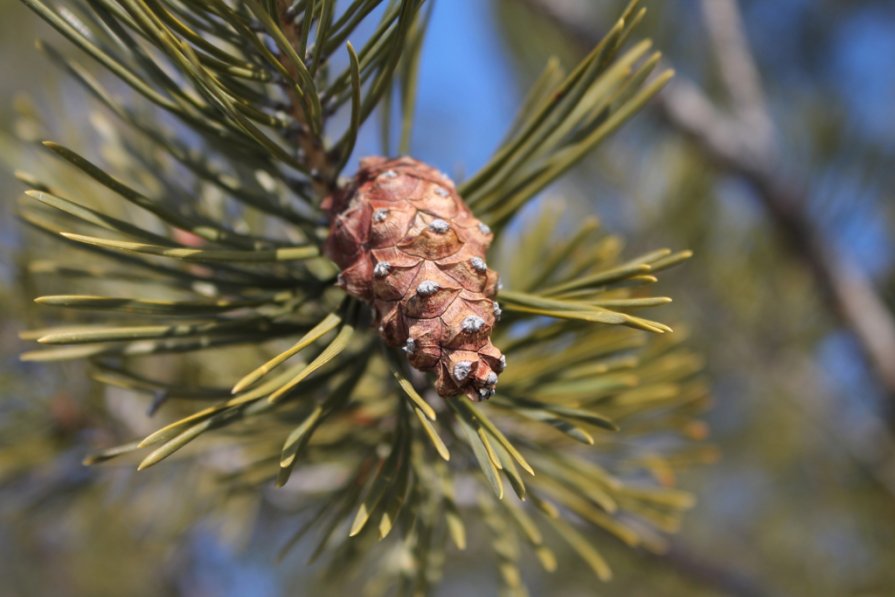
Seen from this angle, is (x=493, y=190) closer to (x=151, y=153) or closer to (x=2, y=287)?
(x=151, y=153)

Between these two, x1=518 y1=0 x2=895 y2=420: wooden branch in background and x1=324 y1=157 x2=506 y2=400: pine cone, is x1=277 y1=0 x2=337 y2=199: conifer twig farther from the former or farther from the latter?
x1=518 y1=0 x2=895 y2=420: wooden branch in background

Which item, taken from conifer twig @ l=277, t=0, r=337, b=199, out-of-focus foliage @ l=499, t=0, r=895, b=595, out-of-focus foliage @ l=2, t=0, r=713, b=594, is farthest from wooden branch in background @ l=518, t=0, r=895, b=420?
conifer twig @ l=277, t=0, r=337, b=199

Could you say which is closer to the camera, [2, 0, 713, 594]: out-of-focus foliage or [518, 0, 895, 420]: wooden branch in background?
[2, 0, 713, 594]: out-of-focus foliage

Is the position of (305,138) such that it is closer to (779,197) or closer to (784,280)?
(779,197)

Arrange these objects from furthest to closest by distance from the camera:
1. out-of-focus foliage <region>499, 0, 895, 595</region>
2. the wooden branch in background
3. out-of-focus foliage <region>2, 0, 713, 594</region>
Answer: out-of-focus foliage <region>499, 0, 895, 595</region> → the wooden branch in background → out-of-focus foliage <region>2, 0, 713, 594</region>

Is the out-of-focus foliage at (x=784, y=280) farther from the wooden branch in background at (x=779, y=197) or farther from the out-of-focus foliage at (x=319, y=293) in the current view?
the out-of-focus foliage at (x=319, y=293)

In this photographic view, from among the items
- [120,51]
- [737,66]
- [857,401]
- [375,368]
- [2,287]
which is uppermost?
[737,66]

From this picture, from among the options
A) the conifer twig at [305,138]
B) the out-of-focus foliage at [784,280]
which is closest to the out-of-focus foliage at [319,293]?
the conifer twig at [305,138]

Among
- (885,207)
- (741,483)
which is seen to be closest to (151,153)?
(885,207)

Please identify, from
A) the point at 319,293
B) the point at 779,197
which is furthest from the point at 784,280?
the point at 319,293
